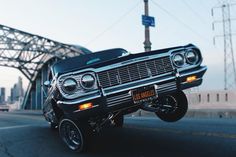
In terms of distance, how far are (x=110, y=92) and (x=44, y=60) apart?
42.8 metres

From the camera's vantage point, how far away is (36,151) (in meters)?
5.35

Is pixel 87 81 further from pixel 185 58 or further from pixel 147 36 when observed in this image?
pixel 147 36

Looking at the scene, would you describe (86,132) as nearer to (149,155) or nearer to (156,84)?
(149,155)

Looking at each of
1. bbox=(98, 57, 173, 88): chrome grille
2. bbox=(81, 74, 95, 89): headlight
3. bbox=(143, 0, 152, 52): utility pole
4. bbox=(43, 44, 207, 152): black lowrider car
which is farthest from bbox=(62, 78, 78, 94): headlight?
bbox=(143, 0, 152, 52): utility pole

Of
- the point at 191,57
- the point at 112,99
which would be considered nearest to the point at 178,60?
the point at 191,57

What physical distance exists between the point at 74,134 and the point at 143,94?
Result: 4.60ft

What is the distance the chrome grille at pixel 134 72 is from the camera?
4.58 metres

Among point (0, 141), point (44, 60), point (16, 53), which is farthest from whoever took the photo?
point (44, 60)

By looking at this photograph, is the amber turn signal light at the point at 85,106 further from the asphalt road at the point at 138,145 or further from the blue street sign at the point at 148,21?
the blue street sign at the point at 148,21

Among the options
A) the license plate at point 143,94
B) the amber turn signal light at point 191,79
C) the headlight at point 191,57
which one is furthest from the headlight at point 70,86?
the headlight at point 191,57

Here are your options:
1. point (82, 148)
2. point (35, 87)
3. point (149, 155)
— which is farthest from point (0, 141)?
point (35, 87)

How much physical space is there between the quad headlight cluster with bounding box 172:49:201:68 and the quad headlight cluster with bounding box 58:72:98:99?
1.40 meters

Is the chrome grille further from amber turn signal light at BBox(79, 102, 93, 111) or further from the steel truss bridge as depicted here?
the steel truss bridge

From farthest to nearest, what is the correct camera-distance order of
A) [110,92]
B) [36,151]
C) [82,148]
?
[36,151]
[82,148]
[110,92]
